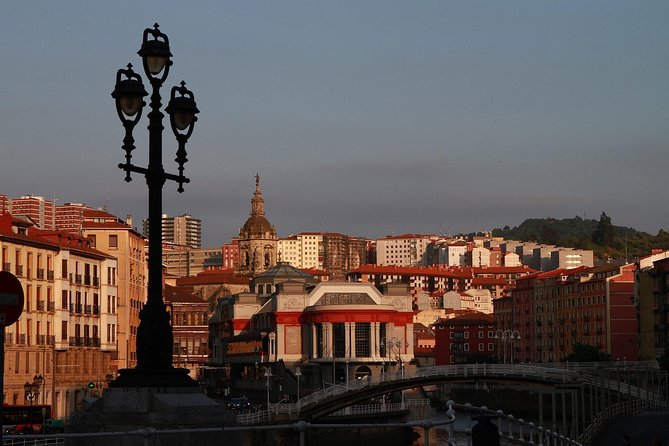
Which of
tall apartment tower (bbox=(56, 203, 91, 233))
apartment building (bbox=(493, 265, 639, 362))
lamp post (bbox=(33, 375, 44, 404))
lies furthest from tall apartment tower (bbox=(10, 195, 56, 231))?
apartment building (bbox=(493, 265, 639, 362))

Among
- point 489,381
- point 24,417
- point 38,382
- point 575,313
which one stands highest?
point 575,313

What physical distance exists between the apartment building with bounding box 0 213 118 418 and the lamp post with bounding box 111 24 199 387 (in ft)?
215

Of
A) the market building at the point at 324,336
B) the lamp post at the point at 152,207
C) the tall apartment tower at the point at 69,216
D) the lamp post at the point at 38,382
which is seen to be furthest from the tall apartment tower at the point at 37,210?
the lamp post at the point at 152,207

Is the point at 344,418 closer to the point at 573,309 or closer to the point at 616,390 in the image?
the point at 616,390

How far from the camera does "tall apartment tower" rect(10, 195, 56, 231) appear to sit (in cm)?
11469

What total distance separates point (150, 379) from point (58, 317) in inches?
3057

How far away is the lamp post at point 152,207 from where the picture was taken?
65.6ft

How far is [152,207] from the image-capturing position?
804 inches

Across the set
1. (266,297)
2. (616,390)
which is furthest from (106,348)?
(266,297)

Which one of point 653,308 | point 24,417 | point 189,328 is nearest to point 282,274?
point 189,328

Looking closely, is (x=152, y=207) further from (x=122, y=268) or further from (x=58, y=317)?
(x=122, y=268)

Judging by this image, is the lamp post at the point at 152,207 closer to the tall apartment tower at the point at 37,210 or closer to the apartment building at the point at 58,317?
the apartment building at the point at 58,317

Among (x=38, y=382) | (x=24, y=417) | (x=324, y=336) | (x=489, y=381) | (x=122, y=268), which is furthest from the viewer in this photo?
(x=324, y=336)

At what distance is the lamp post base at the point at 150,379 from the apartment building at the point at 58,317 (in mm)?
65986
